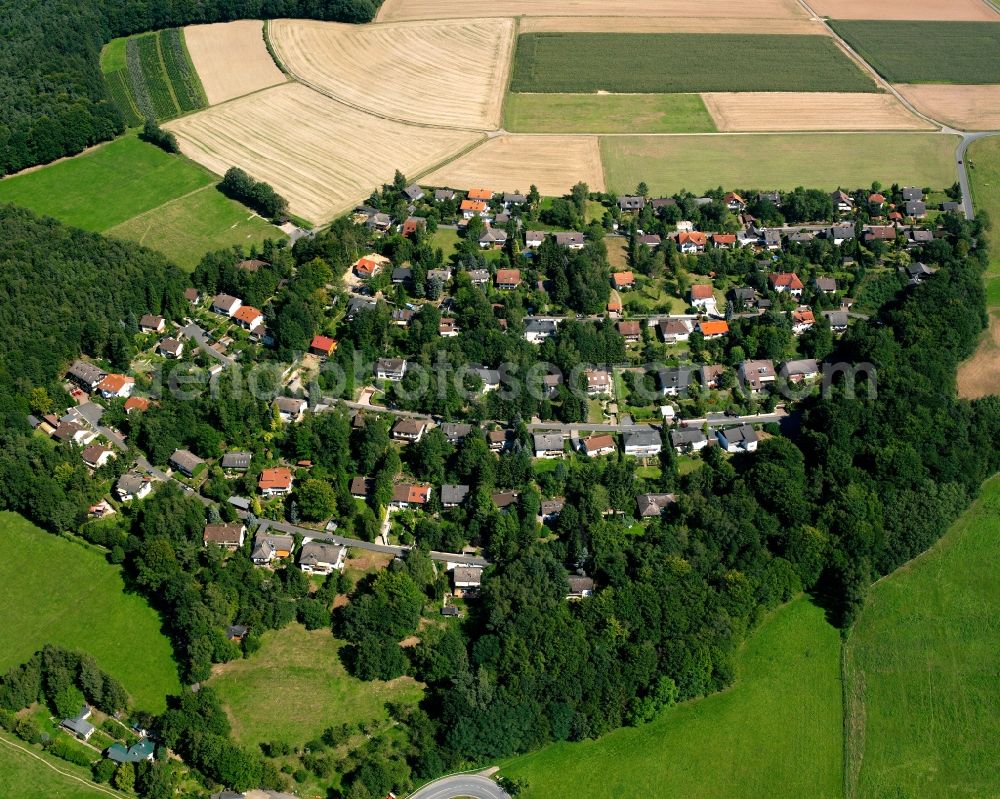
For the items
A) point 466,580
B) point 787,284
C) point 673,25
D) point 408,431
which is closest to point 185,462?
point 408,431

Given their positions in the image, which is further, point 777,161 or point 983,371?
point 777,161

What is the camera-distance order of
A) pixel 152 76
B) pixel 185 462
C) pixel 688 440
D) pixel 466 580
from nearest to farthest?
pixel 466 580 → pixel 185 462 → pixel 688 440 → pixel 152 76

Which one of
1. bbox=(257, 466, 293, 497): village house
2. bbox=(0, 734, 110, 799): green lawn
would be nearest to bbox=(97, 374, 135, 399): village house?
bbox=(257, 466, 293, 497): village house

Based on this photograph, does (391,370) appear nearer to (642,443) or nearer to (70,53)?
(642,443)

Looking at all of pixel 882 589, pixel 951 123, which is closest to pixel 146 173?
pixel 882 589

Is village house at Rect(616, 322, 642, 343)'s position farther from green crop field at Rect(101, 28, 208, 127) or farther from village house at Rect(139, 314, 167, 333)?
green crop field at Rect(101, 28, 208, 127)

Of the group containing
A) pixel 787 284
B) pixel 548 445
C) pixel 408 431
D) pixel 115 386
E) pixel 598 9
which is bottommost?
pixel 548 445

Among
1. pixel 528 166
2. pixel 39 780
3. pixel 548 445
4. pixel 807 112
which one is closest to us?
pixel 39 780
